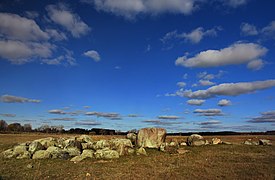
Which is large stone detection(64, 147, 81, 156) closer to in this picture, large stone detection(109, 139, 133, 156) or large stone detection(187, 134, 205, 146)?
large stone detection(109, 139, 133, 156)

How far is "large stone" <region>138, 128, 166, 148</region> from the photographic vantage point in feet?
123

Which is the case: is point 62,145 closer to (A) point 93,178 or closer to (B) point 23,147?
(B) point 23,147

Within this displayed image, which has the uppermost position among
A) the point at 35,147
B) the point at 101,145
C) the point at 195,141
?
the point at 195,141

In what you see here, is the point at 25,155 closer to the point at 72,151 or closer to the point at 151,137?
the point at 72,151

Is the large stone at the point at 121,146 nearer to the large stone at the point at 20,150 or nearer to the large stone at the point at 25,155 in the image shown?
the large stone at the point at 25,155

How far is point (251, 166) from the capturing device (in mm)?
23188

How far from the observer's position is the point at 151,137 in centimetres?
3788

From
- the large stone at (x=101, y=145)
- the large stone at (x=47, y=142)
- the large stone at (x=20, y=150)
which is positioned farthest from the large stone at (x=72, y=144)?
the large stone at (x=20, y=150)

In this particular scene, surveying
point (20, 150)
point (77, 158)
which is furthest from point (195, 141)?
point (20, 150)

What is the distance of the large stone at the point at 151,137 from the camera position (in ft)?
123

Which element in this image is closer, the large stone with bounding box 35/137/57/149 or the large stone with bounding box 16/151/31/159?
the large stone with bounding box 16/151/31/159

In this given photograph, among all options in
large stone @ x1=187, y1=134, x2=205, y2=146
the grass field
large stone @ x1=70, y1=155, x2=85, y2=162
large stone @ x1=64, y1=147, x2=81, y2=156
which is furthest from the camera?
large stone @ x1=187, y1=134, x2=205, y2=146

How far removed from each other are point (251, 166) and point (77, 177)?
555 inches

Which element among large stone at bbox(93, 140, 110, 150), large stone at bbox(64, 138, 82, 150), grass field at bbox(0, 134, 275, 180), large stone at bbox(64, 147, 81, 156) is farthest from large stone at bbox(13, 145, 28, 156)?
large stone at bbox(93, 140, 110, 150)
